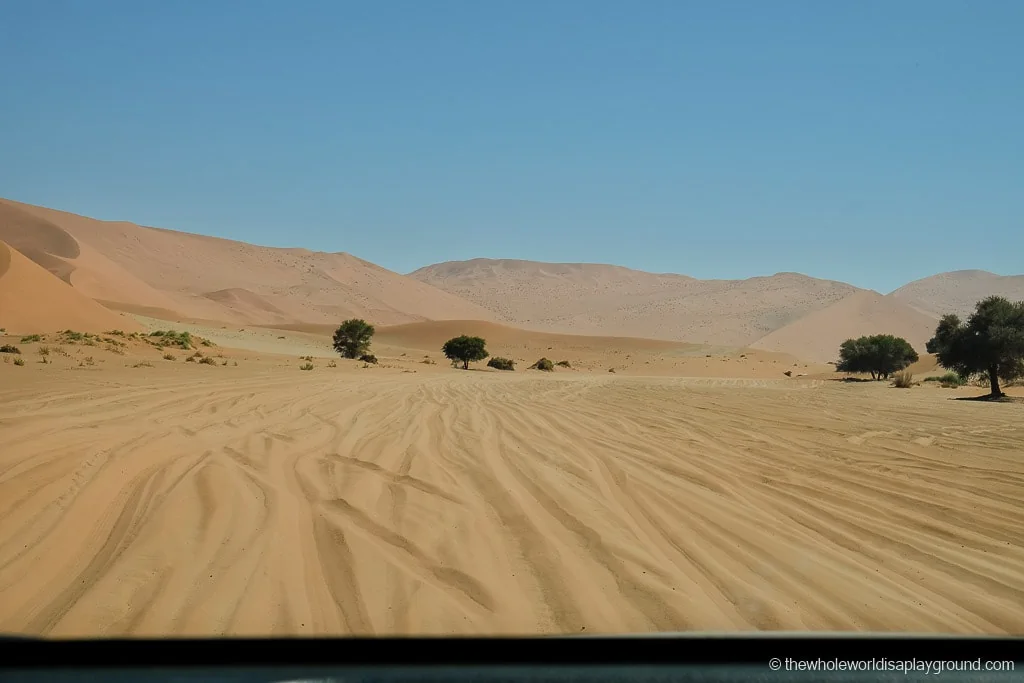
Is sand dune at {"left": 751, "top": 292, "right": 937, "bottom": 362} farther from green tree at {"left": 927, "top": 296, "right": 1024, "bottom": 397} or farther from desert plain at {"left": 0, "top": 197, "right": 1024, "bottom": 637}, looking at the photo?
desert plain at {"left": 0, "top": 197, "right": 1024, "bottom": 637}

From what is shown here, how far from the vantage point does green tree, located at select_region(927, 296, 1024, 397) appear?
2339 centimetres

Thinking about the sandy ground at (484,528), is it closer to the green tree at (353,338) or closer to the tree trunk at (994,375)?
the tree trunk at (994,375)

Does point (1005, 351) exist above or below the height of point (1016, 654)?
above

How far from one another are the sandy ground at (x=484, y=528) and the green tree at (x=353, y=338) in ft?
142

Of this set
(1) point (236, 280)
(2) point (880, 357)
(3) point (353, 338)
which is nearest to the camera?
(2) point (880, 357)

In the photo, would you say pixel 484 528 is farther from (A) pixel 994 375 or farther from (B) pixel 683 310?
(B) pixel 683 310

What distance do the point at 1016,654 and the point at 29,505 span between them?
584cm

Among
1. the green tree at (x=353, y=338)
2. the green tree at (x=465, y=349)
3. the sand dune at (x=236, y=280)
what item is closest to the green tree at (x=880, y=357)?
the green tree at (x=465, y=349)

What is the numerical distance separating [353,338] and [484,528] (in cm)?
4973

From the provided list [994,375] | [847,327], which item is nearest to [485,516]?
[994,375]

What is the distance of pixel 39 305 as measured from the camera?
42.7 meters

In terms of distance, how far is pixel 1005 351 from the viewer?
23.4 metres

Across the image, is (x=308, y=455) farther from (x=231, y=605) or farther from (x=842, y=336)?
(x=842, y=336)

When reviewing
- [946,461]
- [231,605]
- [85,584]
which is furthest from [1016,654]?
[946,461]
